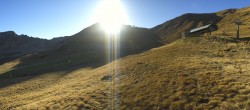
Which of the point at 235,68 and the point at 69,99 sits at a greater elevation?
the point at 235,68

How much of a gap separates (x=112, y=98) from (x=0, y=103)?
19853 millimetres

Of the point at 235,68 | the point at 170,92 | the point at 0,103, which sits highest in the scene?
the point at 235,68

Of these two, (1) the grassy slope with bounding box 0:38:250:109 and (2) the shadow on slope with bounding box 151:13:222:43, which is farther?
(2) the shadow on slope with bounding box 151:13:222:43

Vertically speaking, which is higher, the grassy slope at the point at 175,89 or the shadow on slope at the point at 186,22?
the shadow on slope at the point at 186,22

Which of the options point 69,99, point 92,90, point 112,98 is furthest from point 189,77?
point 69,99

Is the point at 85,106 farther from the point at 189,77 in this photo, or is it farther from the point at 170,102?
the point at 189,77

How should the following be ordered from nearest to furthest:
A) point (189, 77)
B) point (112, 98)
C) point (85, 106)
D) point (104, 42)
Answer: point (85, 106) → point (112, 98) → point (189, 77) → point (104, 42)

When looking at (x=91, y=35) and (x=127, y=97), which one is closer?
(x=127, y=97)

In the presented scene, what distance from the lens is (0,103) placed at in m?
38.8

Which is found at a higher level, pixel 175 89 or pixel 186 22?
pixel 186 22

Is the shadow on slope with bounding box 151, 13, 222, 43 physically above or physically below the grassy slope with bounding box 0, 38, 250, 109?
above

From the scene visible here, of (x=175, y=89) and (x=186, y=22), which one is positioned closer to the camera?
(x=175, y=89)

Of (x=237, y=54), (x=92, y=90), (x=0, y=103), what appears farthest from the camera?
(x=237, y=54)

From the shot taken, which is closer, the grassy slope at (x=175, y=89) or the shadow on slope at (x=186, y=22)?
the grassy slope at (x=175, y=89)
